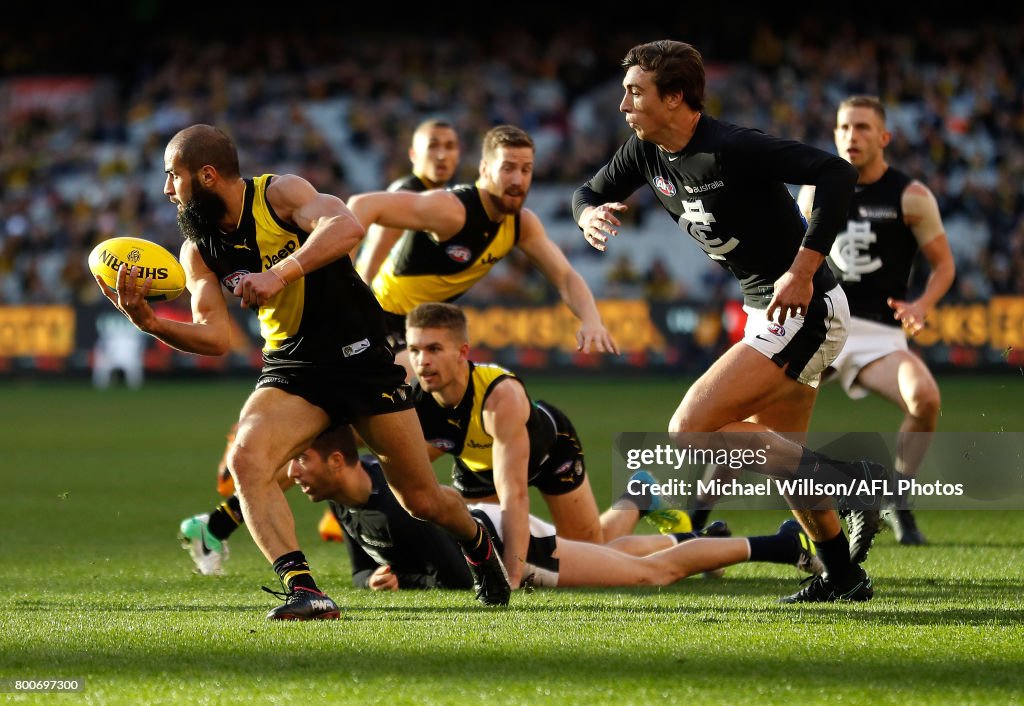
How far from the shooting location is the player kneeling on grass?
629 cm

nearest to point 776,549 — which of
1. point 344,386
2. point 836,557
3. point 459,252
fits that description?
point 836,557

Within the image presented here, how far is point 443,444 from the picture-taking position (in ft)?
22.5

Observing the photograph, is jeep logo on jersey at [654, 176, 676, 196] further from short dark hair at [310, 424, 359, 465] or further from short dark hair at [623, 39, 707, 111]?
short dark hair at [310, 424, 359, 465]

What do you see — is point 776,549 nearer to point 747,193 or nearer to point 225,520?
point 747,193

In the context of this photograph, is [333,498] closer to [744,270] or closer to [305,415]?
[305,415]

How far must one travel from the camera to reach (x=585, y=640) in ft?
15.6

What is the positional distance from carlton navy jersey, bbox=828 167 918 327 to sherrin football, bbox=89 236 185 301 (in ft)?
14.9

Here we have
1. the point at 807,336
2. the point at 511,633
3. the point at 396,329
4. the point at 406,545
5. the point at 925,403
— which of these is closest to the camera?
the point at 511,633

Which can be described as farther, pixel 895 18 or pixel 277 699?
pixel 895 18

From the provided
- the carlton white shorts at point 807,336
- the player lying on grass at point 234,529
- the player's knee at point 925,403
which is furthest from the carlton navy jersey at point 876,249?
the carlton white shorts at point 807,336

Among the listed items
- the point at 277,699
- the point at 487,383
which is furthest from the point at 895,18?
the point at 277,699

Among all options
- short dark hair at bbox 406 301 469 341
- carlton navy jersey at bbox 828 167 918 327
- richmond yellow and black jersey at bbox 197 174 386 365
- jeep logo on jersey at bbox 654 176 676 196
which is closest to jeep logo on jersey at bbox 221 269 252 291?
richmond yellow and black jersey at bbox 197 174 386 365

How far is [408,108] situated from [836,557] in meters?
24.7

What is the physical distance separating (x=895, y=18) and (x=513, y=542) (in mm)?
27004
